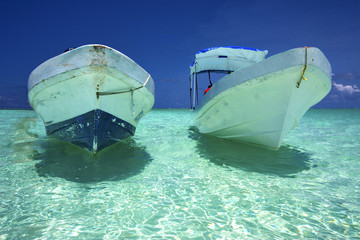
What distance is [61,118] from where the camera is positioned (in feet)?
15.0

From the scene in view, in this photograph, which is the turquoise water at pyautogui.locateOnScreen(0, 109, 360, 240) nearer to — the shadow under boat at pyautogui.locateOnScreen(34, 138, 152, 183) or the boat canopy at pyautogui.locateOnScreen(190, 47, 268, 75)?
the shadow under boat at pyautogui.locateOnScreen(34, 138, 152, 183)

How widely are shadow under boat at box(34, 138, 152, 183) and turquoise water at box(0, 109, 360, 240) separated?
0.06ft

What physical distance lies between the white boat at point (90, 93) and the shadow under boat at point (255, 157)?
6.90 ft

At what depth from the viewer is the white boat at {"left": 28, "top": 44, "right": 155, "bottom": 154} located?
3.72 meters

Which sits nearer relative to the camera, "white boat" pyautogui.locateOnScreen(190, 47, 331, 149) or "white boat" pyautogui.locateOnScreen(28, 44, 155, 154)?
"white boat" pyautogui.locateOnScreen(28, 44, 155, 154)

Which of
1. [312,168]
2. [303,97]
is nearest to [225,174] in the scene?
[312,168]

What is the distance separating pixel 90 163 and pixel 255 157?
347 cm

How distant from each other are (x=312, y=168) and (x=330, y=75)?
7.71 feet

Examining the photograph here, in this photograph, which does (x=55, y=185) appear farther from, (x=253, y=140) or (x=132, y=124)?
(x=253, y=140)

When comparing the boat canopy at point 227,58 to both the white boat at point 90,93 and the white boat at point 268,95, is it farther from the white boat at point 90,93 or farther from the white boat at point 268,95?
the white boat at point 90,93

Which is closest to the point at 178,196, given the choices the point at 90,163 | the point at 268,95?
the point at 90,163

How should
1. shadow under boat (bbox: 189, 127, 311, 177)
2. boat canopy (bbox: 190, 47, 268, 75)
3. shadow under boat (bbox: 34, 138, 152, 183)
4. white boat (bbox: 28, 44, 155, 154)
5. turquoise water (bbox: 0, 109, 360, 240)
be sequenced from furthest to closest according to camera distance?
boat canopy (bbox: 190, 47, 268, 75) < shadow under boat (bbox: 189, 127, 311, 177) < white boat (bbox: 28, 44, 155, 154) < shadow under boat (bbox: 34, 138, 152, 183) < turquoise water (bbox: 0, 109, 360, 240)

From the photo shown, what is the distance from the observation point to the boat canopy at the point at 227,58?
7.79 meters

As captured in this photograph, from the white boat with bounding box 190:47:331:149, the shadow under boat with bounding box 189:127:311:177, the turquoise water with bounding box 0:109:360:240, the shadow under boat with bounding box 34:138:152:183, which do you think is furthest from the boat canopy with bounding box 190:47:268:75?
the shadow under boat with bounding box 34:138:152:183
